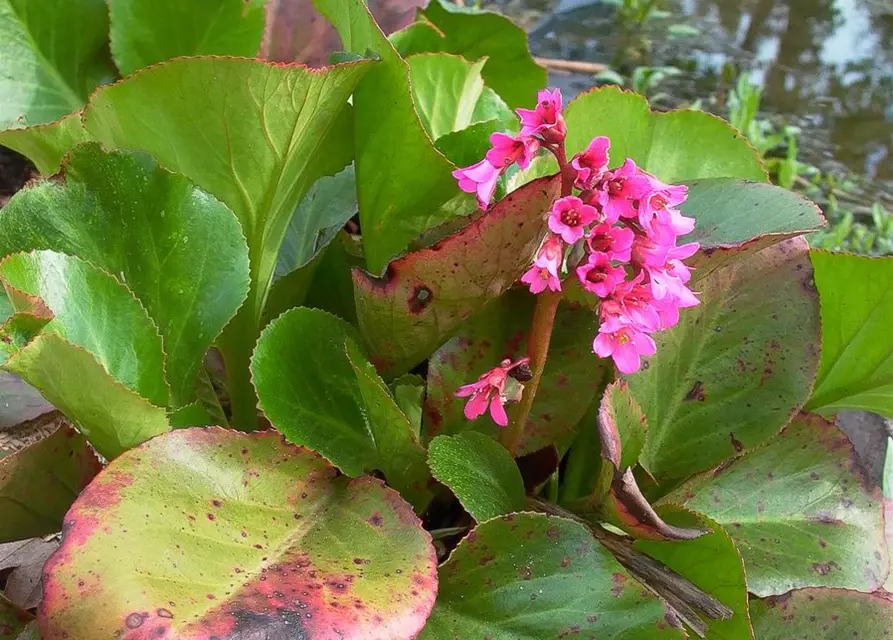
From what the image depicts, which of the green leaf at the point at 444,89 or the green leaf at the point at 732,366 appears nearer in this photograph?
the green leaf at the point at 732,366

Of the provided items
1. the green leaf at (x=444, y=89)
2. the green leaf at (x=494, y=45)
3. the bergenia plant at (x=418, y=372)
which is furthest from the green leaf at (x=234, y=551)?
the green leaf at (x=494, y=45)

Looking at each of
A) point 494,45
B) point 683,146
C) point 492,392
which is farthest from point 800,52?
point 492,392

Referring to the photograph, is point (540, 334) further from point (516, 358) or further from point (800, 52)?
point (800, 52)

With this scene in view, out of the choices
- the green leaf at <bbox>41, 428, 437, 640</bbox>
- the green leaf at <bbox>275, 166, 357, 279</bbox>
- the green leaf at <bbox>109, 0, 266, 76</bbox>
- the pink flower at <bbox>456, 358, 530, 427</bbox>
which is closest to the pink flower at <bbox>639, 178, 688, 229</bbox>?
the pink flower at <bbox>456, 358, 530, 427</bbox>

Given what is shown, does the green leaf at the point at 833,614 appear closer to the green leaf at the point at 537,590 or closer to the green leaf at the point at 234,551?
the green leaf at the point at 537,590

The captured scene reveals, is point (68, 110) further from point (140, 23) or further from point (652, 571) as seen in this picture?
point (652, 571)

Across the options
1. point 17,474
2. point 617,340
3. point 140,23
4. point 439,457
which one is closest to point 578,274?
point 617,340

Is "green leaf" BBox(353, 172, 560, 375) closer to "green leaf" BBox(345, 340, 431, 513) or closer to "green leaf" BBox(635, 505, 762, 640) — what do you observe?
"green leaf" BBox(345, 340, 431, 513)
